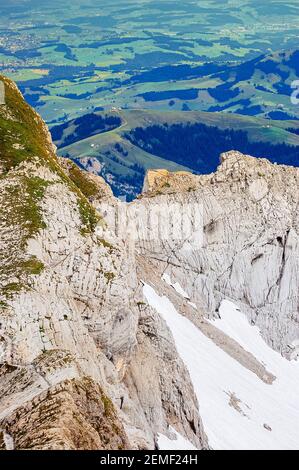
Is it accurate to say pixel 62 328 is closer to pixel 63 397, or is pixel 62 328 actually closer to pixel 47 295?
pixel 47 295

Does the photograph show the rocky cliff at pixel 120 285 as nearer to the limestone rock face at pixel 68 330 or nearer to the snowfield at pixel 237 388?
the limestone rock face at pixel 68 330

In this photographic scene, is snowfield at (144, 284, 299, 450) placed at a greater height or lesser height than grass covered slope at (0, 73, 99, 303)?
lesser

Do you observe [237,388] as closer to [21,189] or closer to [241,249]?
[241,249]

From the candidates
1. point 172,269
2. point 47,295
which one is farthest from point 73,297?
point 172,269

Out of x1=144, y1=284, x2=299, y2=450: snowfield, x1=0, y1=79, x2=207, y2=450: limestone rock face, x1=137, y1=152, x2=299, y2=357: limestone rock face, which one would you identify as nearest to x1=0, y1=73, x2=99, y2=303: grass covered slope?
x1=0, y1=79, x2=207, y2=450: limestone rock face

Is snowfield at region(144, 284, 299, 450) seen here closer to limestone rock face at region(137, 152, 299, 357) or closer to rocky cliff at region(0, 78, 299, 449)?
rocky cliff at region(0, 78, 299, 449)

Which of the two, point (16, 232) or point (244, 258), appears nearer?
point (16, 232)
